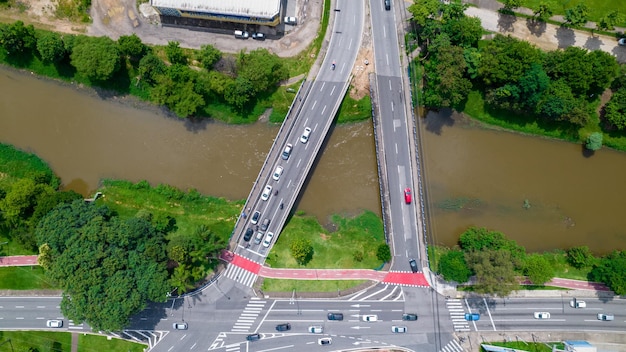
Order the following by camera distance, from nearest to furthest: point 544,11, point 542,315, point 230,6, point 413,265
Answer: point 230,6
point 413,265
point 542,315
point 544,11

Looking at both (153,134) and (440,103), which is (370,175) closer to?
(440,103)

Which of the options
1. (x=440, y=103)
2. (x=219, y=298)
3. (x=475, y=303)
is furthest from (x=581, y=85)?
(x=219, y=298)

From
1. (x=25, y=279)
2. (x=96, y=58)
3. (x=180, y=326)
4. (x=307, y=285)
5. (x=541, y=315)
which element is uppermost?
(x=96, y=58)

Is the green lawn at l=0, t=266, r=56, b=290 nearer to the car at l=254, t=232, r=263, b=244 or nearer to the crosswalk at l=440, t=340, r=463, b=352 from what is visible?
the car at l=254, t=232, r=263, b=244

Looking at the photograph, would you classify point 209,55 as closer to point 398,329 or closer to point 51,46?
point 51,46

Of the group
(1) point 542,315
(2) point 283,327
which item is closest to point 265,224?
(2) point 283,327

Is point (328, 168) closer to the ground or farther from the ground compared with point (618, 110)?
closer to the ground

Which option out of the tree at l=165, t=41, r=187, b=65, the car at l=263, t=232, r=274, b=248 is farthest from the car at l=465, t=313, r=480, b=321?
the tree at l=165, t=41, r=187, b=65
